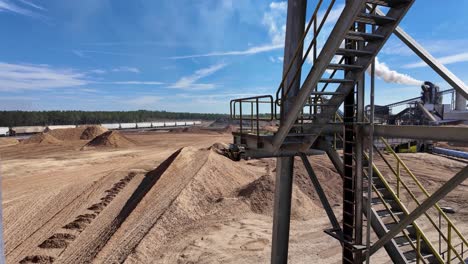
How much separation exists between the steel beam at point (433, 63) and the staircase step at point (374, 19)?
1.38 ft

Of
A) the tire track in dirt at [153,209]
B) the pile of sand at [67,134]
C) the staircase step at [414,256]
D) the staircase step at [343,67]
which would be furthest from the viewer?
the pile of sand at [67,134]

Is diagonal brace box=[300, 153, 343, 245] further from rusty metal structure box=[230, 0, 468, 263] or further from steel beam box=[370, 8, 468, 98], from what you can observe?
steel beam box=[370, 8, 468, 98]

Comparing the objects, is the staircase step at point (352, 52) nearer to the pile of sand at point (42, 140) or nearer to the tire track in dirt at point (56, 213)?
the tire track in dirt at point (56, 213)

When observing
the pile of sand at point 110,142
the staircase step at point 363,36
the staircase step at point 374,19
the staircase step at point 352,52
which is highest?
the staircase step at point 374,19

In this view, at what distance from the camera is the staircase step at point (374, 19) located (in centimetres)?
480

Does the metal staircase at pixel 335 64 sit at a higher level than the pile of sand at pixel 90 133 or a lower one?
higher

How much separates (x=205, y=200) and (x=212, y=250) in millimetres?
4991

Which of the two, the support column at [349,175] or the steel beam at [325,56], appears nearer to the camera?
the steel beam at [325,56]

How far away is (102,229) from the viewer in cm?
1253

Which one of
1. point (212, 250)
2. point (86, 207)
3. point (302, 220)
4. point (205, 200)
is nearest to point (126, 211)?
point (86, 207)

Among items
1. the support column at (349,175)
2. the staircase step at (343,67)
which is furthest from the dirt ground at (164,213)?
the staircase step at (343,67)

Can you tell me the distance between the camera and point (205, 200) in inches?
632

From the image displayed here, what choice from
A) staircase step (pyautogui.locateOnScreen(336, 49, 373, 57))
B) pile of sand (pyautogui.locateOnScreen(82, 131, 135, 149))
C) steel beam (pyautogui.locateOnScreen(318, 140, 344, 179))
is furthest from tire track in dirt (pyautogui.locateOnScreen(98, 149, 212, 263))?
pile of sand (pyautogui.locateOnScreen(82, 131, 135, 149))

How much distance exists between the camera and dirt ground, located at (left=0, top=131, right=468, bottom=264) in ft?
35.7
